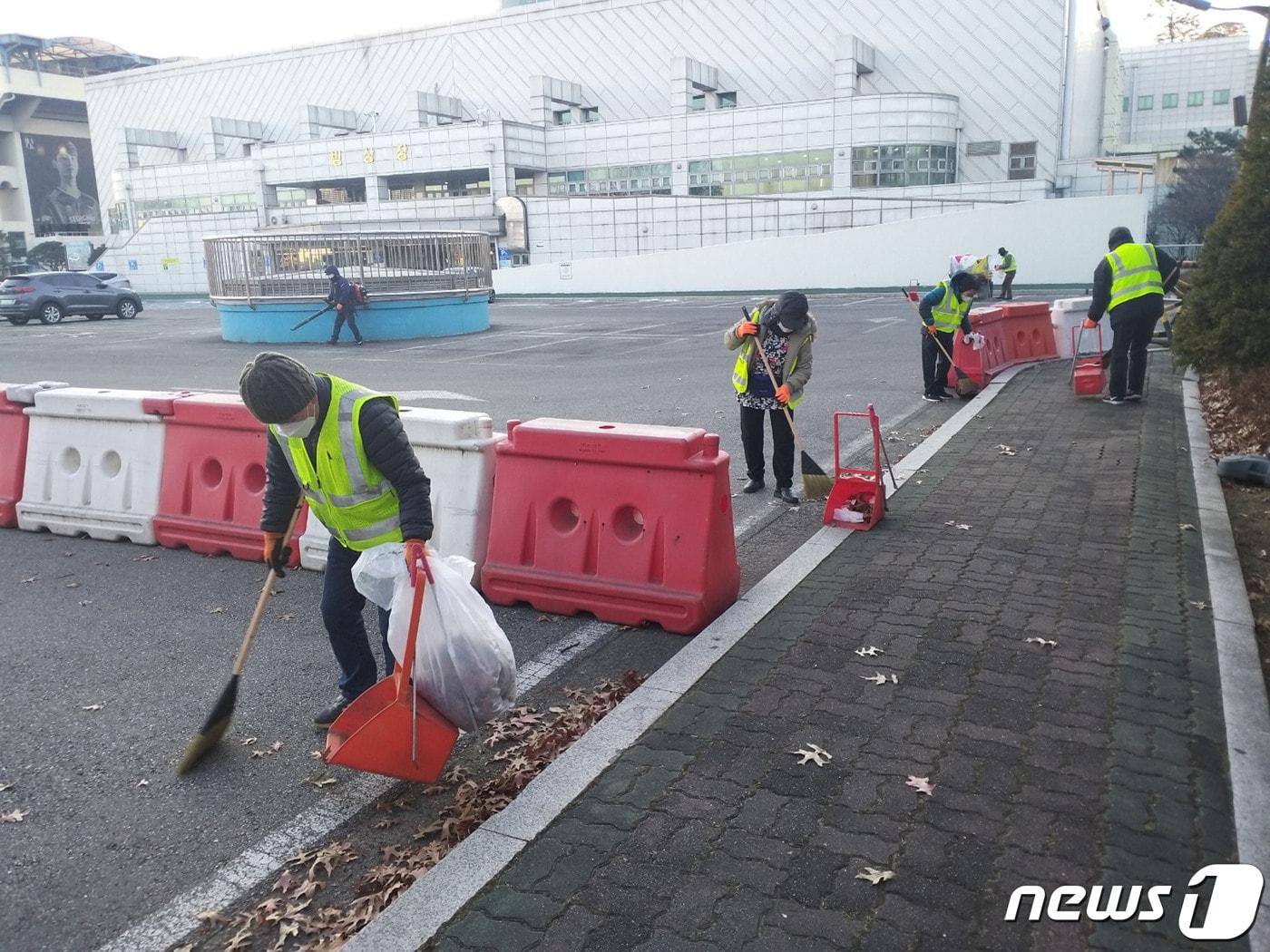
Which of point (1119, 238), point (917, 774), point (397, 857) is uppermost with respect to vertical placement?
point (1119, 238)

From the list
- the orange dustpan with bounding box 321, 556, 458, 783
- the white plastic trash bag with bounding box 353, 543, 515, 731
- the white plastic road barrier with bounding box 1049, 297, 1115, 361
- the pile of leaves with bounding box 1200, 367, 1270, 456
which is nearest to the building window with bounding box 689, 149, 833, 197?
the white plastic road barrier with bounding box 1049, 297, 1115, 361

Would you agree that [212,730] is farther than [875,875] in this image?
Yes

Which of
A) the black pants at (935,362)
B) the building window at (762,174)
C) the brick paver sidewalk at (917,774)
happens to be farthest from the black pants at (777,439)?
the building window at (762,174)

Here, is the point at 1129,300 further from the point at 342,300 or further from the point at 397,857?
the point at 342,300

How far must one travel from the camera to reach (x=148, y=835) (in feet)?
11.9

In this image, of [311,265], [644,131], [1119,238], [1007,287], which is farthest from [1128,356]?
[644,131]

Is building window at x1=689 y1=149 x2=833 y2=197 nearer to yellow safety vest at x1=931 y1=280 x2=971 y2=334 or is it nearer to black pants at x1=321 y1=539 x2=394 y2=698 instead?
yellow safety vest at x1=931 y1=280 x2=971 y2=334

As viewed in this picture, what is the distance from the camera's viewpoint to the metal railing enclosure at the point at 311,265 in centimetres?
2336

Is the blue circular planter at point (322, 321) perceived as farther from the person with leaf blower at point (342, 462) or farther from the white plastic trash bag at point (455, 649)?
the white plastic trash bag at point (455, 649)

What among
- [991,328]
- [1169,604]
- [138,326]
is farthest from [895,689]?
[138,326]

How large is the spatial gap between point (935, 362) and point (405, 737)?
990 cm

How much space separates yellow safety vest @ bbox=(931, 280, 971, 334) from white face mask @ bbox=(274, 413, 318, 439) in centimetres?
907

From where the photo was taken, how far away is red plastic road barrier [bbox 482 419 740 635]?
5.26m

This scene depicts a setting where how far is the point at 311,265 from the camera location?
926 inches
